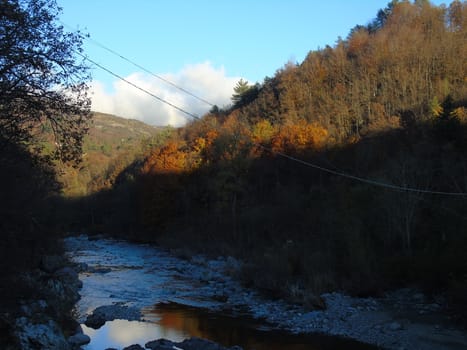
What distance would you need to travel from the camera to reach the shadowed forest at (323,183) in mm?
21609

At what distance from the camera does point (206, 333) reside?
1675cm

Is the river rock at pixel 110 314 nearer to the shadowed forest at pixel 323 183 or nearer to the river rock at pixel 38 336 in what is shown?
the shadowed forest at pixel 323 183

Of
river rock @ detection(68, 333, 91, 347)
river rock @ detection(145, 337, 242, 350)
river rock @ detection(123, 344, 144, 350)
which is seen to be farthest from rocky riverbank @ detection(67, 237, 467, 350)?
river rock @ detection(123, 344, 144, 350)

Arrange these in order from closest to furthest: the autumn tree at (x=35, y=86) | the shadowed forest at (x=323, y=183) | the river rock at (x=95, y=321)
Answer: the autumn tree at (x=35, y=86) < the river rock at (x=95, y=321) < the shadowed forest at (x=323, y=183)

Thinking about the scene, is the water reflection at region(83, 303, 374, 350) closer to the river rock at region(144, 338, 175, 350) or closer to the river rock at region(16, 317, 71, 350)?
the river rock at region(144, 338, 175, 350)

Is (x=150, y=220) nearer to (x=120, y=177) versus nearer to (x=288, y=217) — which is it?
(x=288, y=217)

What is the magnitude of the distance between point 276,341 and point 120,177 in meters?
83.8

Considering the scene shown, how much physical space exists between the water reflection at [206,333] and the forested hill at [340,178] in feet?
14.5

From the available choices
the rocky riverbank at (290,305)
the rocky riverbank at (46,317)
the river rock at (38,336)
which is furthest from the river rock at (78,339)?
the rocky riverbank at (290,305)

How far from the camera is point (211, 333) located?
16.8 meters

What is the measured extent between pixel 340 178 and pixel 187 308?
2346 centimetres

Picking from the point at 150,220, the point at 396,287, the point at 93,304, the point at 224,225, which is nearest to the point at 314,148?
the point at 224,225

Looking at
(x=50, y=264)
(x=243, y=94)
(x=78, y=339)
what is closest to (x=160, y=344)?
(x=78, y=339)

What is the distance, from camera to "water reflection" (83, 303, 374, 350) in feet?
50.6
